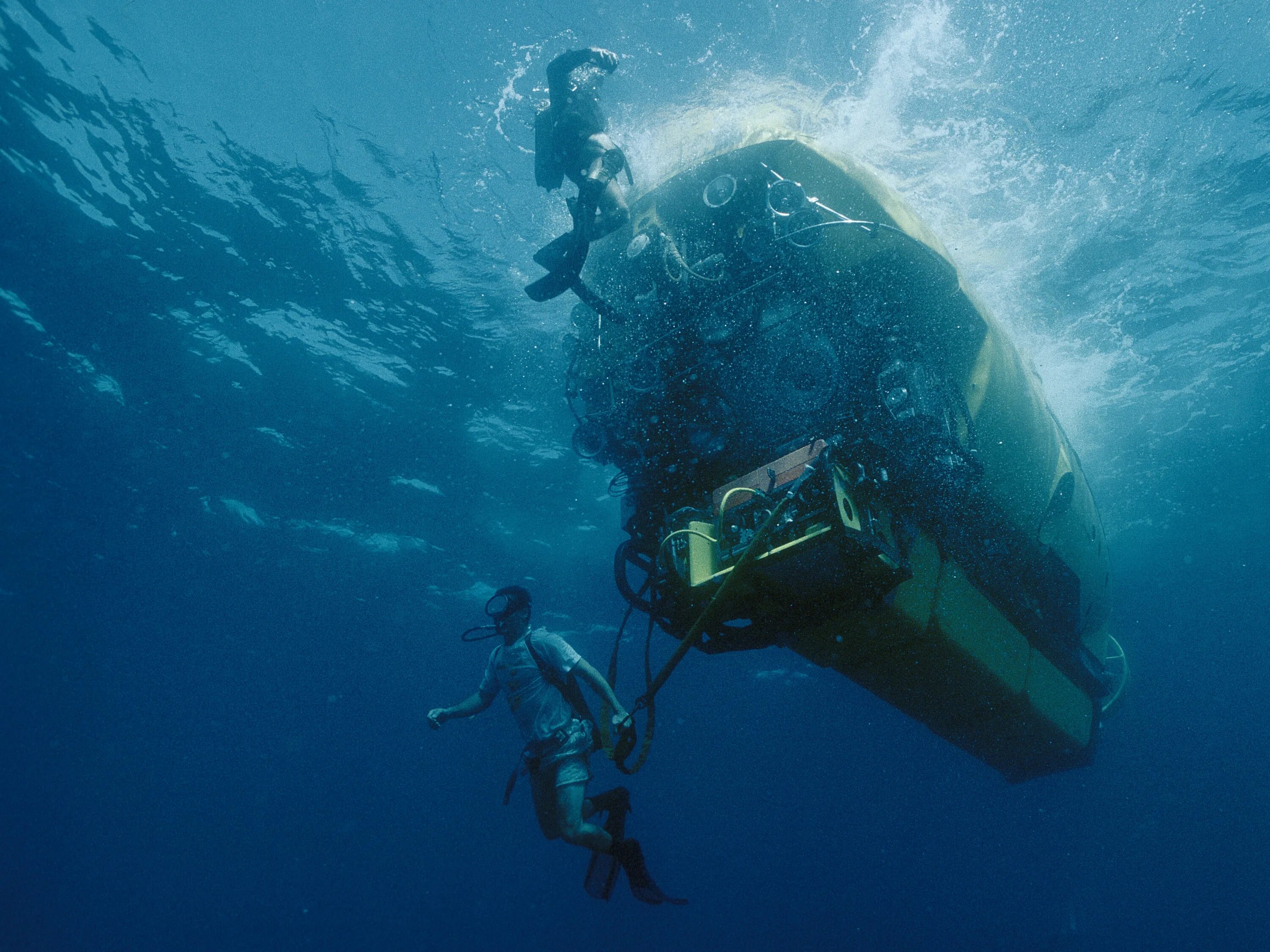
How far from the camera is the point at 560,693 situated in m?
5.64

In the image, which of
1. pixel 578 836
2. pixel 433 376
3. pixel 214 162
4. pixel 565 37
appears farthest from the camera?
pixel 433 376

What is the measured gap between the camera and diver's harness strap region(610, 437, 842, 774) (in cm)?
291

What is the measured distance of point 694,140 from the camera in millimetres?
7648

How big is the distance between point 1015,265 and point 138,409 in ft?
67.8

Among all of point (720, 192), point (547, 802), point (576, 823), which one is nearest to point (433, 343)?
point (720, 192)

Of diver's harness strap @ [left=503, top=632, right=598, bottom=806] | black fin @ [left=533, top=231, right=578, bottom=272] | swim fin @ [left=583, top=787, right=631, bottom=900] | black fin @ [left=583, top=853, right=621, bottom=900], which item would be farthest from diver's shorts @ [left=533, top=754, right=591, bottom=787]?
black fin @ [left=533, top=231, right=578, bottom=272]

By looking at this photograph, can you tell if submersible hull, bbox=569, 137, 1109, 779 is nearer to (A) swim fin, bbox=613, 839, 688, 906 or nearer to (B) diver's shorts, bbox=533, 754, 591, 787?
(B) diver's shorts, bbox=533, 754, 591, 787

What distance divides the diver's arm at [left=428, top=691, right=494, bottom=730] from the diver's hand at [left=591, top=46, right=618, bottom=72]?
19.1 feet

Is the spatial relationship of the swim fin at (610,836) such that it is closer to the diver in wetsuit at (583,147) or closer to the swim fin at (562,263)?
the swim fin at (562,263)

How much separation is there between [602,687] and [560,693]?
122cm

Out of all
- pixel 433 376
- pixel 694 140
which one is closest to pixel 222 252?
pixel 433 376

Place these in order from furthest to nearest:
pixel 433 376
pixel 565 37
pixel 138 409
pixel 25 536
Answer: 1. pixel 25 536
2. pixel 138 409
3. pixel 433 376
4. pixel 565 37

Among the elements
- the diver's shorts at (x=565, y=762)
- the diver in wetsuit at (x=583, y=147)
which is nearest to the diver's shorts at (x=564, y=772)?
the diver's shorts at (x=565, y=762)

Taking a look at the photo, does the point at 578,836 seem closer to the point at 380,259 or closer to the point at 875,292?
the point at 875,292
